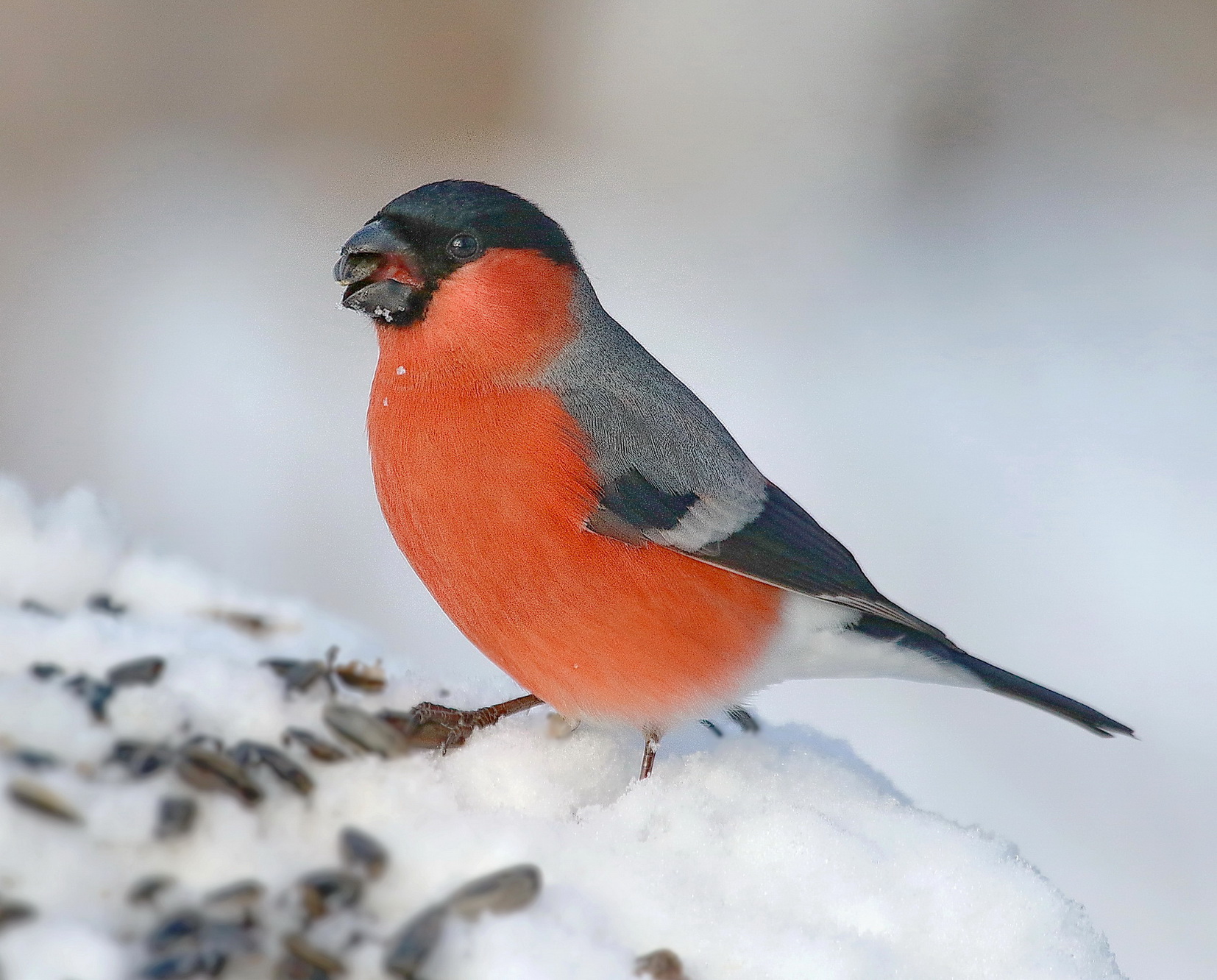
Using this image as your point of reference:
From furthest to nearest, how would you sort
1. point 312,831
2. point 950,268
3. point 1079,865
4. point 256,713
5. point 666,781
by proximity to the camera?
point 950,268
point 1079,865
point 666,781
point 256,713
point 312,831

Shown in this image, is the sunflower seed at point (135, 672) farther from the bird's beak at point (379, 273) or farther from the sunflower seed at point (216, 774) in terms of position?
the bird's beak at point (379, 273)

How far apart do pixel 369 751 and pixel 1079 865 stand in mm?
2528

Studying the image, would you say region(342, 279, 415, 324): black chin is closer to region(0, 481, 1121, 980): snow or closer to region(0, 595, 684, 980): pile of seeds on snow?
region(0, 481, 1121, 980): snow

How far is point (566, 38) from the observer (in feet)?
20.6

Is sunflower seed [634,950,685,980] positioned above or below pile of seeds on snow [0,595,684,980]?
above

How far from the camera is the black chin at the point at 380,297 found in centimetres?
223

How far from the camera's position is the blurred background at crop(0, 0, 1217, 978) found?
4.69 metres

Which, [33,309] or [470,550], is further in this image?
[33,309]

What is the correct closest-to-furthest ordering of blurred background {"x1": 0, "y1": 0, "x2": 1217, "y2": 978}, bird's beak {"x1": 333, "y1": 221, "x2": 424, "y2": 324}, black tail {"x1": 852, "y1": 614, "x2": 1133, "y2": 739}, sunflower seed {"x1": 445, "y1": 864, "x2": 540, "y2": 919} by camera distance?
sunflower seed {"x1": 445, "y1": 864, "x2": 540, "y2": 919} → bird's beak {"x1": 333, "y1": 221, "x2": 424, "y2": 324} → black tail {"x1": 852, "y1": 614, "x2": 1133, "y2": 739} → blurred background {"x1": 0, "y1": 0, "x2": 1217, "y2": 978}

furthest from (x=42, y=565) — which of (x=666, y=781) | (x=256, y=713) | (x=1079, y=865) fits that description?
(x=1079, y=865)

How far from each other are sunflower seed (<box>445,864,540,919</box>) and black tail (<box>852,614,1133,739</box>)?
1.12m

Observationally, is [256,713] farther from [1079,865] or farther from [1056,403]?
[1056,403]


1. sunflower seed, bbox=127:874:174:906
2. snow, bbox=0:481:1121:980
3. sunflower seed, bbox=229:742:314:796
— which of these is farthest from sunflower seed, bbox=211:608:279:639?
sunflower seed, bbox=127:874:174:906

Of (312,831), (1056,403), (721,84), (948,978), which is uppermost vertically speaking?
(721,84)
